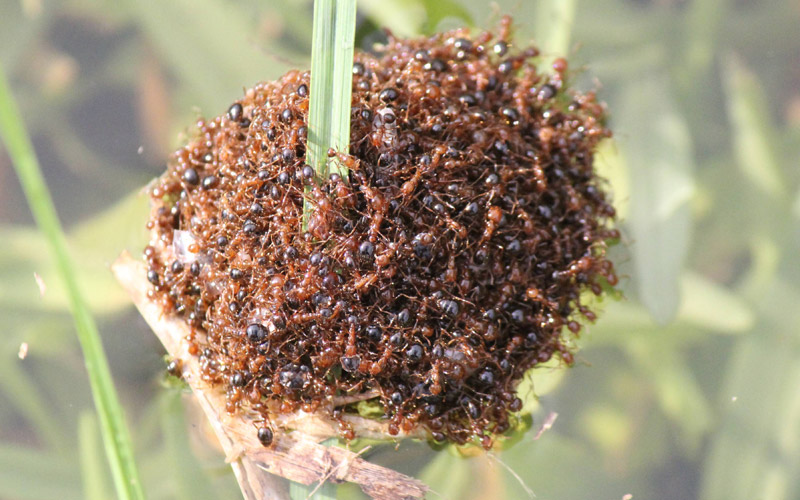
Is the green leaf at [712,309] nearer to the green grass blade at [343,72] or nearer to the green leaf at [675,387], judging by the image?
the green leaf at [675,387]

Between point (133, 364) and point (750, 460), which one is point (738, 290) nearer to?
point (750, 460)

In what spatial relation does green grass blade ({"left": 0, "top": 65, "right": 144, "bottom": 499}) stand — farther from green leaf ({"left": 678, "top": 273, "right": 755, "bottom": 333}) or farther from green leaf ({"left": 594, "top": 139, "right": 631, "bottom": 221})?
green leaf ({"left": 678, "top": 273, "right": 755, "bottom": 333})

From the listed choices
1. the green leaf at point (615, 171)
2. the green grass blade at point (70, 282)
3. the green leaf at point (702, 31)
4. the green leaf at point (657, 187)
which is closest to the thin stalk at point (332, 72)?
the green grass blade at point (70, 282)

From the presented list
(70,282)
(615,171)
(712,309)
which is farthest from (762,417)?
(70,282)

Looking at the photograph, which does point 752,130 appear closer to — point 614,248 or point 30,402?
Answer: point 614,248

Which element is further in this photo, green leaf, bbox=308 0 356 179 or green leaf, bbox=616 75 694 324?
green leaf, bbox=616 75 694 324

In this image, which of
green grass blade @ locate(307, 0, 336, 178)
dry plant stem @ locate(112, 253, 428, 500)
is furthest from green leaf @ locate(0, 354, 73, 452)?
green grass blade @ locate(307, 0, 336, 178)
